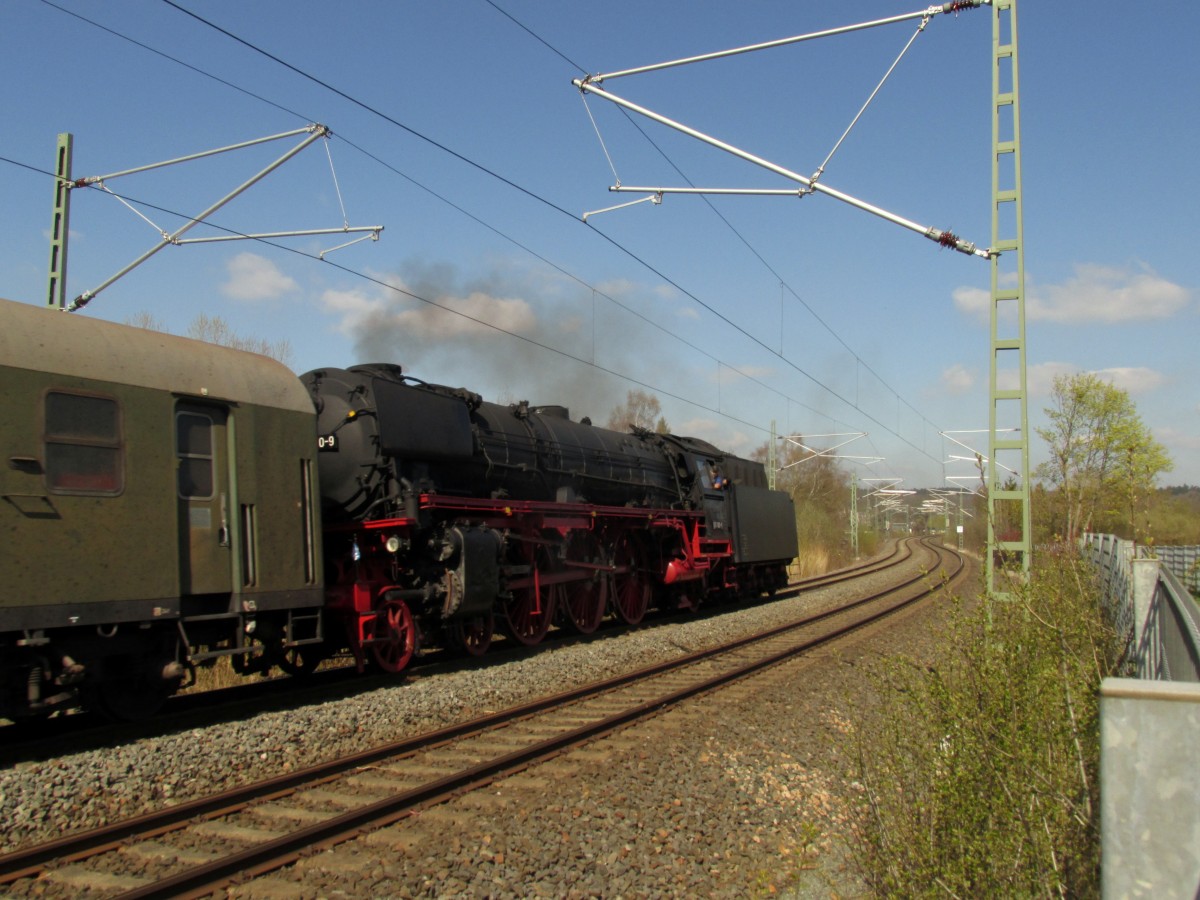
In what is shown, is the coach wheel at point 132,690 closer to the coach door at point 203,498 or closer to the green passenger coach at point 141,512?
the green passenger coach at point 141,512

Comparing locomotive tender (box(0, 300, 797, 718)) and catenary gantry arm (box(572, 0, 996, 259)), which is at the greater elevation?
catenary gantry arm (box(572, 0, 996, 259))

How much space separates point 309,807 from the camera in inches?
233

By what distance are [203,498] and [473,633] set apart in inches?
200

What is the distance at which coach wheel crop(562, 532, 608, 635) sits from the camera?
14906 mm

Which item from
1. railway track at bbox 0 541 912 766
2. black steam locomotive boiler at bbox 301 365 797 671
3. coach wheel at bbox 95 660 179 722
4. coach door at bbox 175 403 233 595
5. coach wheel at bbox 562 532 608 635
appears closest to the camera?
railway track at bbox 0 541 912 766

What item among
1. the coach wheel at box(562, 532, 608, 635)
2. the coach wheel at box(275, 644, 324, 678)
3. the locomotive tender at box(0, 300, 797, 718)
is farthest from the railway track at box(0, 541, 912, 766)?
the coach wheel at box(562, 532, 608, 635)

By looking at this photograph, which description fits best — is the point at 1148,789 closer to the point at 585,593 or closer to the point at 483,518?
the point at 483,518

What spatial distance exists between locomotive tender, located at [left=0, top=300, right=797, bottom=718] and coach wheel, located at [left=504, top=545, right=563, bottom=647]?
4cm

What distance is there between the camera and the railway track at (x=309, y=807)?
187 inches

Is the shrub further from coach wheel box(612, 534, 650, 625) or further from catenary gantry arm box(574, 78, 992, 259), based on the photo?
coach wheel box(612, 534, 650, 625)

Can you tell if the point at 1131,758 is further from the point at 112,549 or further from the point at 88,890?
the point at 112,549

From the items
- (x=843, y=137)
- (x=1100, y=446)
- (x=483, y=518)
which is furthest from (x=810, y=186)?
(x=1100, y=446)

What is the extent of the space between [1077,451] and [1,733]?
28856 millimetres

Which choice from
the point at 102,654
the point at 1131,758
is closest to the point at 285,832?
the point at 102,654
